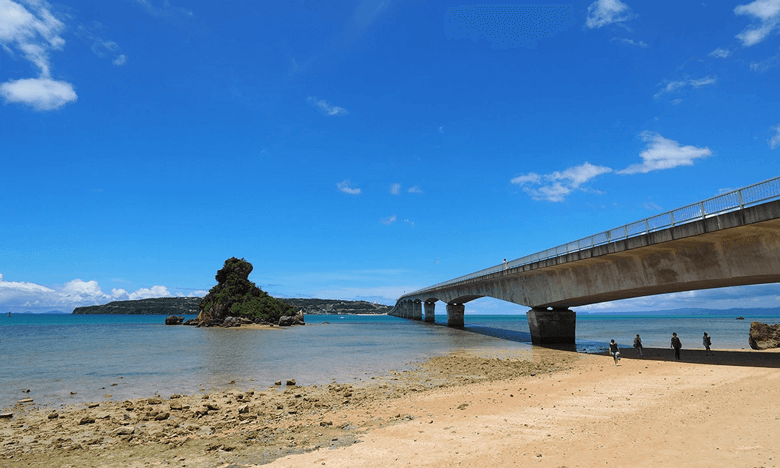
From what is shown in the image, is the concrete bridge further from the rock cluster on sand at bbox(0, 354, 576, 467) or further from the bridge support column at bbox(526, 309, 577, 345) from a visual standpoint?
the rock cluster on sand at bbox(0, 354, 576, 467)

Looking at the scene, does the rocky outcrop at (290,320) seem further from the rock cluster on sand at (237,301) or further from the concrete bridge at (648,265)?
the concrete bridge at (648,265)

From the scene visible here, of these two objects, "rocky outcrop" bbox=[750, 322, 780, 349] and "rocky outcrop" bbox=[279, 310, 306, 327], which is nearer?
"rocky outcrop" bbox=[750, 322, 780, 349]

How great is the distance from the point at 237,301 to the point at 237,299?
43 cm

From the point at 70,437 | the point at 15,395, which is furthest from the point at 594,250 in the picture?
the point at 15,395

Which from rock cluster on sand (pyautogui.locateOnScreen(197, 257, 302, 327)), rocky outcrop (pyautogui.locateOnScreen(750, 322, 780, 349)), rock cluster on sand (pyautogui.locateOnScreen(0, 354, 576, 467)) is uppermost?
rock cluster on sand (pyautogui.locateOnScreen(197, 257, 302, 327))

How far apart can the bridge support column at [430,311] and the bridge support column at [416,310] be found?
19478mm

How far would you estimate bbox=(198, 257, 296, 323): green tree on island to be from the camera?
84625mm

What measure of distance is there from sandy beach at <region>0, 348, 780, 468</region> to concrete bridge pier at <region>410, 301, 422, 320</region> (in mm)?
117228

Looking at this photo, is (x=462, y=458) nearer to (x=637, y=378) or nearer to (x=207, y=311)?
(x=637, y=378)

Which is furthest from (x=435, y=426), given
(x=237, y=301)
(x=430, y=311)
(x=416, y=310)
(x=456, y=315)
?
(x=416, y=310)

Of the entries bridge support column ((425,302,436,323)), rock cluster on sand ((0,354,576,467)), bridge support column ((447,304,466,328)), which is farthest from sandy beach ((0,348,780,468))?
bridge support column ((425,302,436,323))

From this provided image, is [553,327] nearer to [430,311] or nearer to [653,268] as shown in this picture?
[653,268]

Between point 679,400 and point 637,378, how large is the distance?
513 cm

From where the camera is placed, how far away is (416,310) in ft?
447
